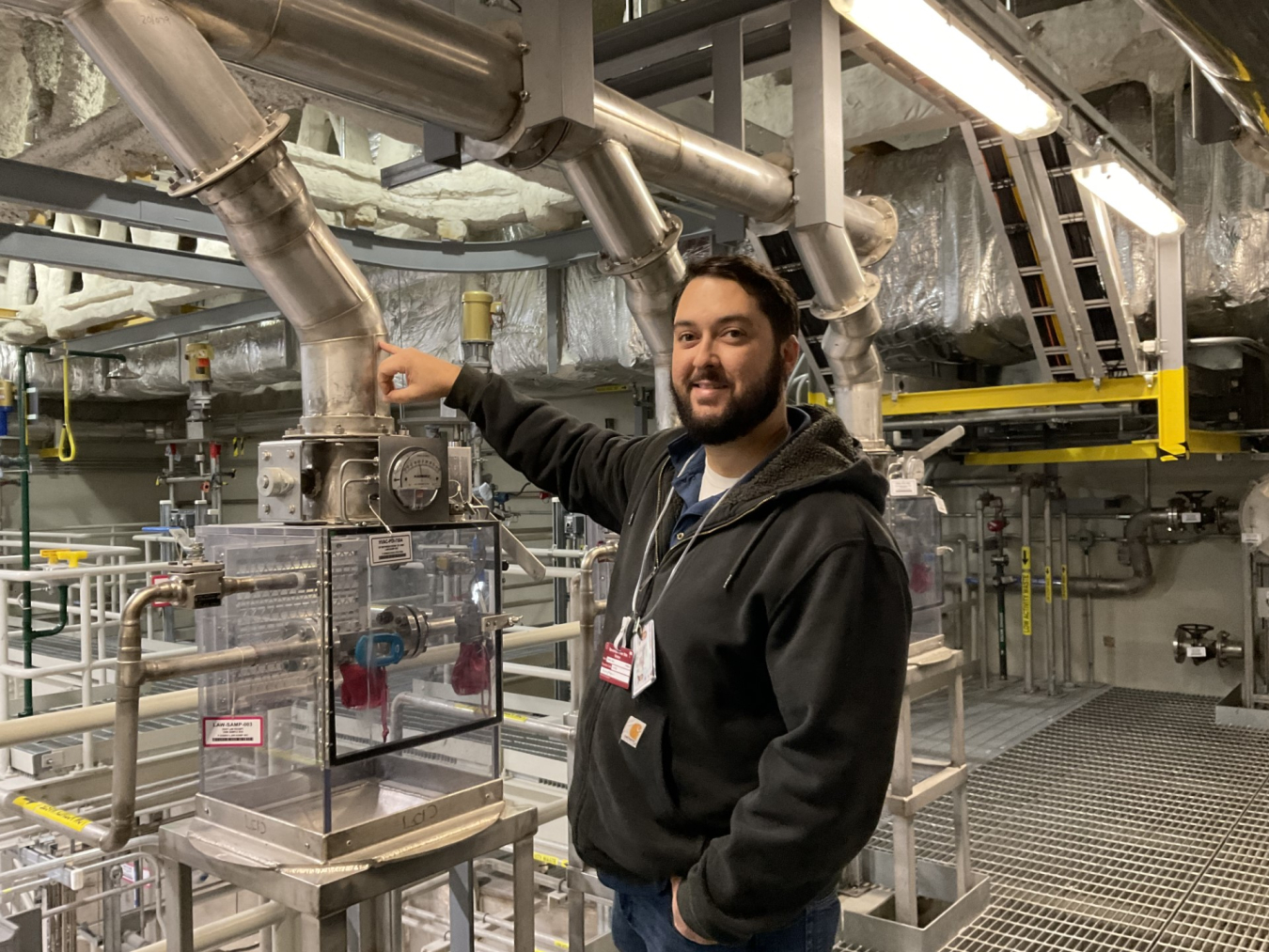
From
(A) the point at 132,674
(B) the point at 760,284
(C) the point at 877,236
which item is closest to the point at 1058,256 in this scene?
(C) the point at 877,236

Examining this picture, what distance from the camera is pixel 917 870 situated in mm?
3158

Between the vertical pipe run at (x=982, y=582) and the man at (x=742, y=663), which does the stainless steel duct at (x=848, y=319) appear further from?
the vertical pipe run at (x=982, y=582)

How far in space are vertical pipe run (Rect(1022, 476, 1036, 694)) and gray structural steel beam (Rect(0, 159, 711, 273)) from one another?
130 inches

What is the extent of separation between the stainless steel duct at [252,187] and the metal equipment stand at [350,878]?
2.03 ft

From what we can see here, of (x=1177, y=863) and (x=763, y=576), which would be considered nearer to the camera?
(x=763, y=576)

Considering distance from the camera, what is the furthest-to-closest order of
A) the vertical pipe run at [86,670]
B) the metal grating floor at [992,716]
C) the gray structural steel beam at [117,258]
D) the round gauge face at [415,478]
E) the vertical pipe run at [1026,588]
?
the vertical pipe run at [1026,588] < the metal grating floor at [992,716] < the gray structural steel beam at [117,258] < the vertical pipe run at [86,670] < the round gauge face at [415,478]

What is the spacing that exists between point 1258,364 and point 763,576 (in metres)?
4.88

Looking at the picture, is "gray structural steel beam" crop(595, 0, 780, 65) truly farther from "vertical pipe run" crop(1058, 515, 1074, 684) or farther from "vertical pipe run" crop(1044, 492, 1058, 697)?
"vertical pipe run" crop(1058, 515, 1074, 684)

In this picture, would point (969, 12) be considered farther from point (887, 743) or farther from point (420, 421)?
point (420, 421)

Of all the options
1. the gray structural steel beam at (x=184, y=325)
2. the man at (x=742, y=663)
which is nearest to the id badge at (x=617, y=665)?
the man at (x=742, y=663)

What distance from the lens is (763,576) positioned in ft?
4.08

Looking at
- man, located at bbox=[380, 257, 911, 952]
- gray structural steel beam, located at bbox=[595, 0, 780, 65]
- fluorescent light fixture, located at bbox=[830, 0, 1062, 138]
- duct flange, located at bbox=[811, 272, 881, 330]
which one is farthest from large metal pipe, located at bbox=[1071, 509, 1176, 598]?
man, located at bbox=[380, 257, 911, 952]

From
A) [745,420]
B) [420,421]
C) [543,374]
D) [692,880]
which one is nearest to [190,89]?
[745,420]

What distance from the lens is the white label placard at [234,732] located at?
4.76 ft
